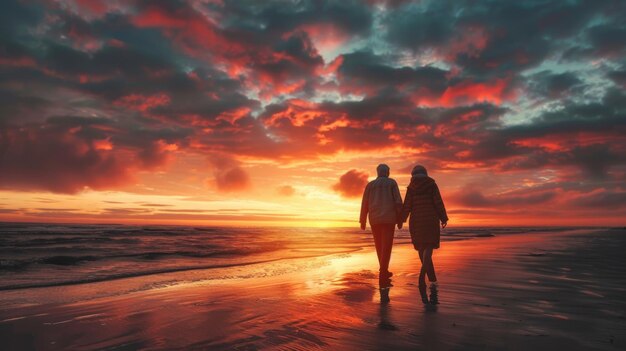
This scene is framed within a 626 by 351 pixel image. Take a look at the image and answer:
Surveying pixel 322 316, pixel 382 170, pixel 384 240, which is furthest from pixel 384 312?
pixel 382 170

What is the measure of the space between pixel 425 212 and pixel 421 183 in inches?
22.5

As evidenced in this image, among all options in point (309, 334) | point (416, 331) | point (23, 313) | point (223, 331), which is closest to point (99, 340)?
point (223, 331)

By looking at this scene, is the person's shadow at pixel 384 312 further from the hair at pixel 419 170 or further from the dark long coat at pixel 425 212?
the hair at pixel 419 170

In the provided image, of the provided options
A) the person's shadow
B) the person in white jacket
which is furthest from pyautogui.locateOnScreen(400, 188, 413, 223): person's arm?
the person's shadow

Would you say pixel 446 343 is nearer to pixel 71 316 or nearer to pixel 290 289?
pixel 290 289

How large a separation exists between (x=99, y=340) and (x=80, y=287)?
17.8 ft

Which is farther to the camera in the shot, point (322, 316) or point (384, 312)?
point (384, 312)

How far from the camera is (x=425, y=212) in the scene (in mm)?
7246

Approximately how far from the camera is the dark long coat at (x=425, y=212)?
7.09 meters

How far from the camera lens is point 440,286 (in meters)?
7.10

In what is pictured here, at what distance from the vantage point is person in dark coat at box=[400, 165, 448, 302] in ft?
23.3

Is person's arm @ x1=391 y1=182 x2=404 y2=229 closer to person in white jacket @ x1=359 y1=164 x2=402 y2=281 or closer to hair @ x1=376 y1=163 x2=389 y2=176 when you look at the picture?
person in white jacket @ x1=359 y1=164 x2=402 y2=281

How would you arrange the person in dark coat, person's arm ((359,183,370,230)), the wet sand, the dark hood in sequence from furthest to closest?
person's arm ((359,183,370,230)) < the dark hood < the person in dark coat < the wet sand

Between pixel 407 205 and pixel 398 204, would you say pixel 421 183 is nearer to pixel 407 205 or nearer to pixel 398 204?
pixel 407 205
